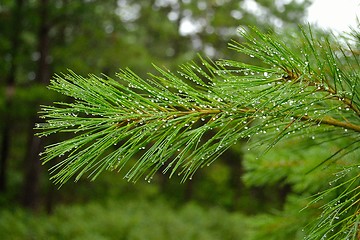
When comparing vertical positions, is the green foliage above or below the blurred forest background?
below

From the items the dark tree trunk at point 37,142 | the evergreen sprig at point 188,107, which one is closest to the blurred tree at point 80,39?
the dark tree trunk at point 37,142

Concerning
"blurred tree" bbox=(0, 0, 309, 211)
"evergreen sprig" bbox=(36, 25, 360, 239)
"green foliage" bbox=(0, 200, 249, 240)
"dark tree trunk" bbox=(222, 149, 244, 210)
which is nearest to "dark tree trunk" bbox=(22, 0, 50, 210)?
"blurred tree" bbox=(0, 0, 309, 211)

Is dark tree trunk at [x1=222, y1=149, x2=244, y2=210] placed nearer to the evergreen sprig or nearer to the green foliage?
the green foliage

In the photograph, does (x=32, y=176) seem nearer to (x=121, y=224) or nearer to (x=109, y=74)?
(x=121, y=224)

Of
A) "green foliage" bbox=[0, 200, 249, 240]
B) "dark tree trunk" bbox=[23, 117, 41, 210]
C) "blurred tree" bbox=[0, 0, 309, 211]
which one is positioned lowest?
"green foliage" bbox=[0, 200, 249, 240]

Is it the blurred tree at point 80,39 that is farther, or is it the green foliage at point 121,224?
the blurred tree at point 80,39

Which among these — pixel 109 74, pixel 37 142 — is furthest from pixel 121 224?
pixel 109 74

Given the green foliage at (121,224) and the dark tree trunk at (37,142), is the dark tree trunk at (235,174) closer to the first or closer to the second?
the green foliage at (121,224)

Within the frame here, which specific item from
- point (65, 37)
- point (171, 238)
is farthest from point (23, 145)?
point (171, 238)
